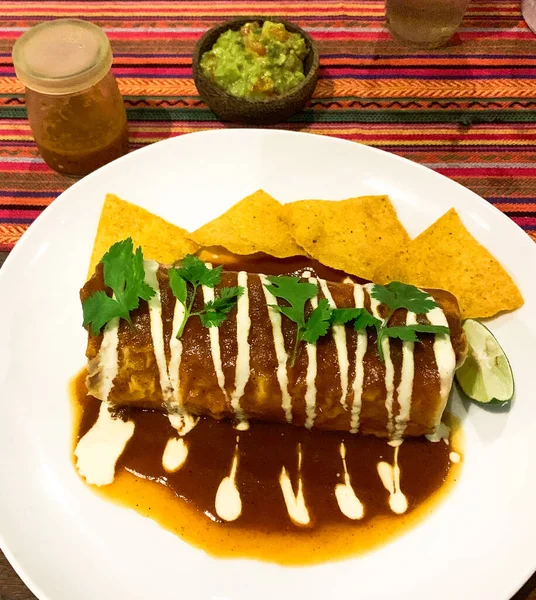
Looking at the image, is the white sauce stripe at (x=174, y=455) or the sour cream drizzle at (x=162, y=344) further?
the white sauce stripe at (x=174, y=455)

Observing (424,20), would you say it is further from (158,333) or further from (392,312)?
(158,333)

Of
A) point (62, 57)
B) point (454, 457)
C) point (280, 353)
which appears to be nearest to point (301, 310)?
point (280, 353)

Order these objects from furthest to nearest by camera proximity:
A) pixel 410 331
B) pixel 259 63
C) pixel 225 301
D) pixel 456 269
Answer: pixel 259 63, pixel 456 269, pixel 225 301, pixel 410 331

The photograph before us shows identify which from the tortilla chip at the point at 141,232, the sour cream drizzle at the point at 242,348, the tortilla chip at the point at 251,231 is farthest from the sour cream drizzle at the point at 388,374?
the tortilla chip at the point at 141,232

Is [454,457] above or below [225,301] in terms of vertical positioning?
below

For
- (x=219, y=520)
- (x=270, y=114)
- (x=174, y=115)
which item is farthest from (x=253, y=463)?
(x=174, y=115)

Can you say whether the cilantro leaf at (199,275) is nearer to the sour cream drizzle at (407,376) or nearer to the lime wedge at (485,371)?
the sour cream drizzle at (407,376)
